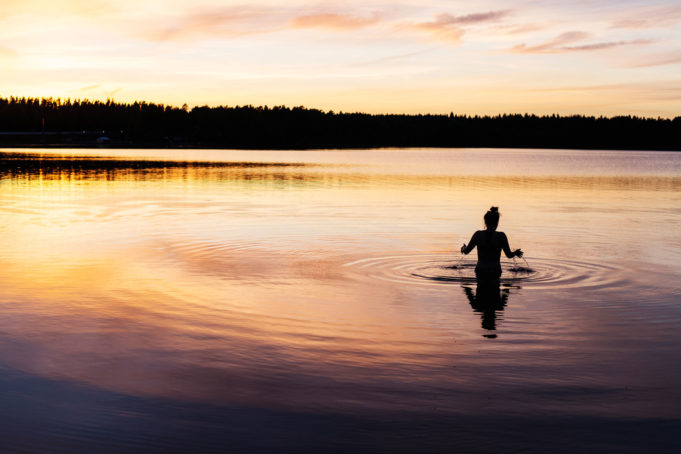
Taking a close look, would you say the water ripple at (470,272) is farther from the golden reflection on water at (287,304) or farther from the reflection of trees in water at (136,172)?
the reflection of trees in water at (136,172)

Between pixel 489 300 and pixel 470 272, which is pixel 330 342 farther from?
pixel 470 272

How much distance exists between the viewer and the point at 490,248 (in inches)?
619

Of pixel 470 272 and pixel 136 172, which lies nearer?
pixel 470 272

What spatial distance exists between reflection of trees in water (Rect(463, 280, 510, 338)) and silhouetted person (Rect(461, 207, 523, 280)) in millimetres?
364

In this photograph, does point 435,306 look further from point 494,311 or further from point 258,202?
point 258,202

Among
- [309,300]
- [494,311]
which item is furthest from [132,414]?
[494,311]

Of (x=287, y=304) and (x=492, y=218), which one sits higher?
(x=492, y=218)

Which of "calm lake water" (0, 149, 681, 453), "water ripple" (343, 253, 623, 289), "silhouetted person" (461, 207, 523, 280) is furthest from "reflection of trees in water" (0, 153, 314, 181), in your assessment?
"silhouetted person" (461, 207, 523, 280)

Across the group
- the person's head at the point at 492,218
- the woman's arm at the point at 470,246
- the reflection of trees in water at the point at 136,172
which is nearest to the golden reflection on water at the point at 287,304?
the woman's arm at the point at 470,246

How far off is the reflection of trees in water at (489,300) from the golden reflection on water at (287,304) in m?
0.12

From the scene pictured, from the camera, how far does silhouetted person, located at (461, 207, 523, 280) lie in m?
15.1

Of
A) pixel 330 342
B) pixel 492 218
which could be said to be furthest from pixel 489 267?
pixel 330 342

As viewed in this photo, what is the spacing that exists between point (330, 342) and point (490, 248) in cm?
598

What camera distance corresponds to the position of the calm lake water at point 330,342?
7.46 metres
